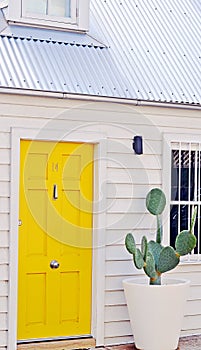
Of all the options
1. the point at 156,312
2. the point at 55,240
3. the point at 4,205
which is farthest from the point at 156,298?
the point at 4,205

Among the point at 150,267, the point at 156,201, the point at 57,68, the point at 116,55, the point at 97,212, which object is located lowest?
the point at 150,267

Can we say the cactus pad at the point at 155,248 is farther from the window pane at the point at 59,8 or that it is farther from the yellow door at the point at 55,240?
the window pane at the point at 59,8

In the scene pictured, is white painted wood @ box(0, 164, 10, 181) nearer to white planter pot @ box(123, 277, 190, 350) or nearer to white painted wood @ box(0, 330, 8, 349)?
white painted wood @ box(0, 330, 8, 349)

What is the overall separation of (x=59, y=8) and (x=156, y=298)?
3.61 metres

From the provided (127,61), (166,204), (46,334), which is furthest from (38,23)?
(46,334)

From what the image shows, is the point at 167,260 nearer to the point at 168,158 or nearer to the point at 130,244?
the point at 130,244

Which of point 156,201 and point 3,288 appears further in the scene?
point 156,201

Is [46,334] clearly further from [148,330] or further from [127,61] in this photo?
[127,61]

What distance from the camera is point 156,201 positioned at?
6953 millimetres

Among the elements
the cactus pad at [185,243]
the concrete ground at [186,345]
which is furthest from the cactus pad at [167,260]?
the concrete ground at [186,345]

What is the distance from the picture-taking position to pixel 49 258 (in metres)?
6.73

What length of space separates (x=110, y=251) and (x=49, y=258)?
684mm

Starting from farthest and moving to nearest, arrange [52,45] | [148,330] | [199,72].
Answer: [199,72]
[52,45]
[148,330]

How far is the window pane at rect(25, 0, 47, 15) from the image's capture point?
24.6ft
